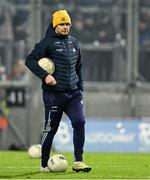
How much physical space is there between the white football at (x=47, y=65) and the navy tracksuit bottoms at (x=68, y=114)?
0.34 meters

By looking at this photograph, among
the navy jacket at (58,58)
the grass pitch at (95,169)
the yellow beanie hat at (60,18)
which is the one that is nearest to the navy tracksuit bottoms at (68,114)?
the navy jacket at (58,58)

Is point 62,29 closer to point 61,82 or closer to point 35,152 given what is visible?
point 61,82

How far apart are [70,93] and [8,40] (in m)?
13.1

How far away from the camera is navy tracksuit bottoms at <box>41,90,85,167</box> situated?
10562 millimetres

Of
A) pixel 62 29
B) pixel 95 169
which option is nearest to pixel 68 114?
pixel 62 29

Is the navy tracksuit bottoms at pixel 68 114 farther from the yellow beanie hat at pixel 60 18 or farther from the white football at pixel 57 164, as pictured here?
the yellow beanie hat at pixel 60 18

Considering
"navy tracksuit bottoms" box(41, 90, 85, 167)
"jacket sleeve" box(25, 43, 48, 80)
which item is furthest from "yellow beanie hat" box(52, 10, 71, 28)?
"navy tracksuit bottoms" box(41, 90, 85, 167)

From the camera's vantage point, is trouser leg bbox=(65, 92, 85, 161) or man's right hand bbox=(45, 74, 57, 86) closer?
man's right hand bbox=(45, 74, 57, 86)

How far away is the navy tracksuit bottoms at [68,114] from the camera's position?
10562 mm

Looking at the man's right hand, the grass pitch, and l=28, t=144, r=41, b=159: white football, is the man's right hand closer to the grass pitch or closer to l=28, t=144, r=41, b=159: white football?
the grass pitch

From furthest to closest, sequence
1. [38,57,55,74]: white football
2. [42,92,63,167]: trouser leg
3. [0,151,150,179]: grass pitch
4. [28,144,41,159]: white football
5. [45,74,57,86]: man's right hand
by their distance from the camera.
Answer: [28,144,41,159]: white football, [42,92,63,167]: trouser leg, [38,57,55,74]: white football, [45,74,57,86]: man's right hand, [0,151,150,179]: grass pitch

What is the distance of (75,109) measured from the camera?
10617mm

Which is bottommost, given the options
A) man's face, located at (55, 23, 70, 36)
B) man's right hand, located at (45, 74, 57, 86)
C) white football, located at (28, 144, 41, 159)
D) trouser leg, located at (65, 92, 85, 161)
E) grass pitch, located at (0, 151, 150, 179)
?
white football, located at (28, 144, 41, 159)

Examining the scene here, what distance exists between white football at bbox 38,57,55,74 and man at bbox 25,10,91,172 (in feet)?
0.14
